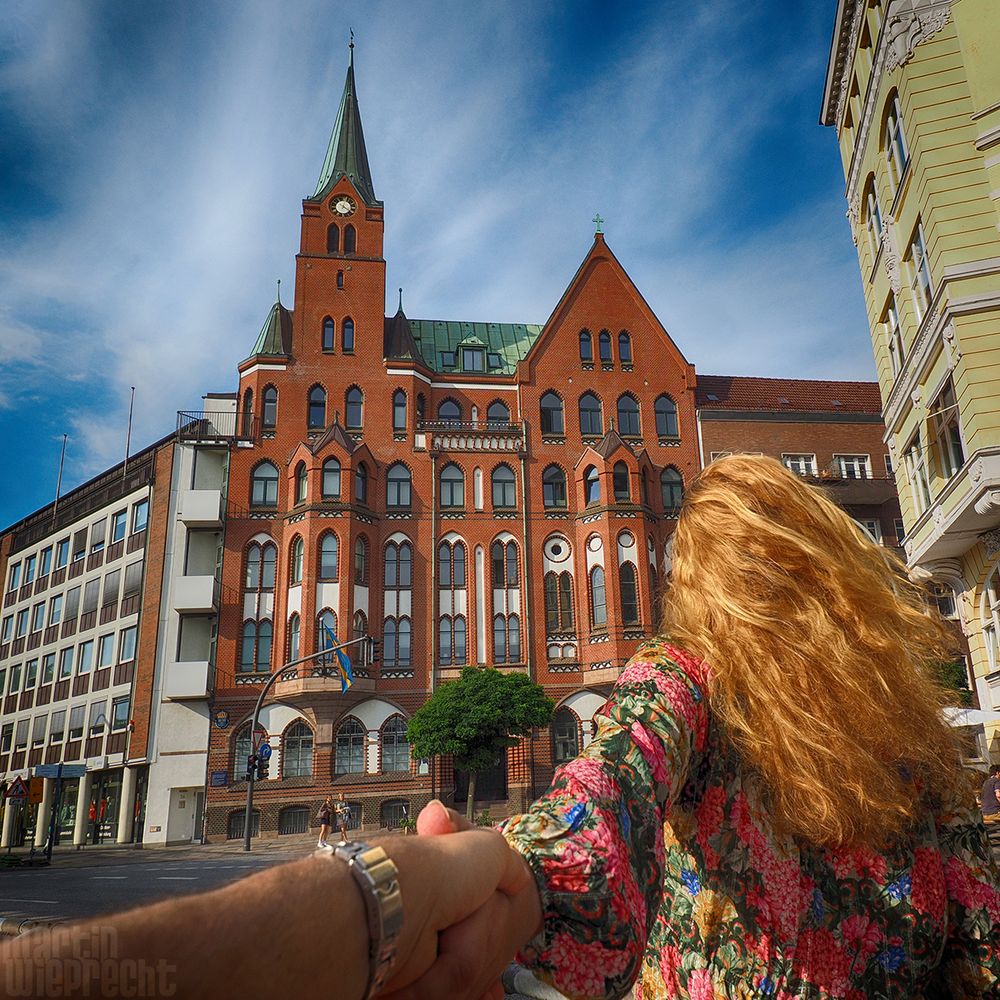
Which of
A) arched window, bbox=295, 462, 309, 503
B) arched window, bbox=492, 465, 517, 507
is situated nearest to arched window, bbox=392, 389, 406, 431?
arched window, bbox=295, 462, 309, 503

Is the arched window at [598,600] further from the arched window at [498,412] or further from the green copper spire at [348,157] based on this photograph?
the green copper spire at [348,157]

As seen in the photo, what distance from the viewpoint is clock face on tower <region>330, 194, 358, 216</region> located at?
→ 4050 cm

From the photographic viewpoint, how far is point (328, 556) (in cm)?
3453

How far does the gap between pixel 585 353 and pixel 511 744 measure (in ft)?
61.9

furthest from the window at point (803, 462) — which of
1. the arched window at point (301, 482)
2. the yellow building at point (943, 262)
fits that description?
the arched window at point (301, 482)

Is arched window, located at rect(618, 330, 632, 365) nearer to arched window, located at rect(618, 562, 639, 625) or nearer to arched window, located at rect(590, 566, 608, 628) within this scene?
arched window, located at rect(618, 562, 639, 625)

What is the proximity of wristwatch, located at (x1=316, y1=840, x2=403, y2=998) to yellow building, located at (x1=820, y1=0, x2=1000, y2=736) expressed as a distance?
16.5 meters

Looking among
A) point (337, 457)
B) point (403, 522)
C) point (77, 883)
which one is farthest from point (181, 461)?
point (77, 883)

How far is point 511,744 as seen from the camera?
30656 millimetres

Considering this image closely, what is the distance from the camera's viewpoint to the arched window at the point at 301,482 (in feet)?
117

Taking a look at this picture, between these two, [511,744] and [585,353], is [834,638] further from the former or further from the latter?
[585,353]

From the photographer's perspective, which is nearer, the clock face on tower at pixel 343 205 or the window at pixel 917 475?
the window at pixel 917 475

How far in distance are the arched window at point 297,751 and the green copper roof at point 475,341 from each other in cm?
1848

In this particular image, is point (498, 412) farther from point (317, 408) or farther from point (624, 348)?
point (317, 408)
